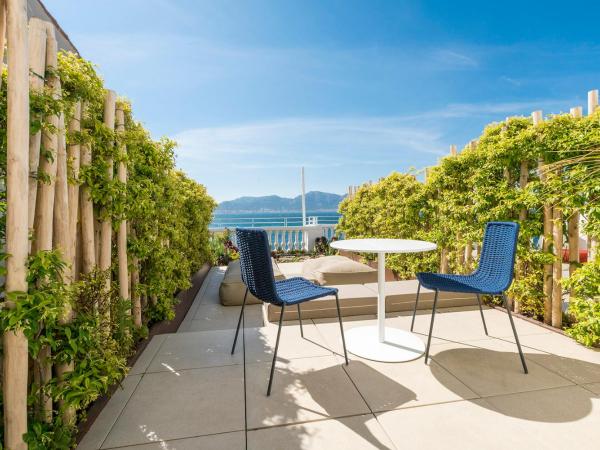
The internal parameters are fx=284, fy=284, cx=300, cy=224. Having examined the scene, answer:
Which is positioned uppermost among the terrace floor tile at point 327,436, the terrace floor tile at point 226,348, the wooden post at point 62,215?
the wooden post at point 62,215

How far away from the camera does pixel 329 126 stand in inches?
624

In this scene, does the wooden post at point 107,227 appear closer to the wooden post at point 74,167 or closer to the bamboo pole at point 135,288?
the wooden post at point 74,167

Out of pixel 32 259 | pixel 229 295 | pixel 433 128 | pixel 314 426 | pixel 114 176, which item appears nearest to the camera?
pixel 32 259

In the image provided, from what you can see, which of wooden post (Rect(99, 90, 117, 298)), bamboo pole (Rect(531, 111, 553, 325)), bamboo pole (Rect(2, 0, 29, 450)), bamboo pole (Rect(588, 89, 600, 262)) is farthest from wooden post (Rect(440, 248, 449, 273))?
bamboo pole (Rect(2, 0, 29, 450))

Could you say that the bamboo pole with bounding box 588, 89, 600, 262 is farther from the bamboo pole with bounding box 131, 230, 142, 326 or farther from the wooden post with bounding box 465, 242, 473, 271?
the bamboo pole with bounding box 131, 230, 142, 326

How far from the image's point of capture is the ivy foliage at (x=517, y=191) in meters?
2.25

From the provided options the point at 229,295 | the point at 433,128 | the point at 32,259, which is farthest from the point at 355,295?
the point at 433,128

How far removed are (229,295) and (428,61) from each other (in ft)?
24.4

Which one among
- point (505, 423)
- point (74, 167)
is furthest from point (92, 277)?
point (505, 423)

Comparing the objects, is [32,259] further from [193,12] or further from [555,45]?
[555,45]

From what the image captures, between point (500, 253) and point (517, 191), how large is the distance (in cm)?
97

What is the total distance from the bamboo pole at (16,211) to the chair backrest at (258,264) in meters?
1.07

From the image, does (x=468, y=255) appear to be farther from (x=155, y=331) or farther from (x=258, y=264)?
(x=155, y=331)

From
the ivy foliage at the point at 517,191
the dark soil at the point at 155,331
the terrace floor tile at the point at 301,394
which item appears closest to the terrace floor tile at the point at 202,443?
the terrace floor tile at the point at 301,394
